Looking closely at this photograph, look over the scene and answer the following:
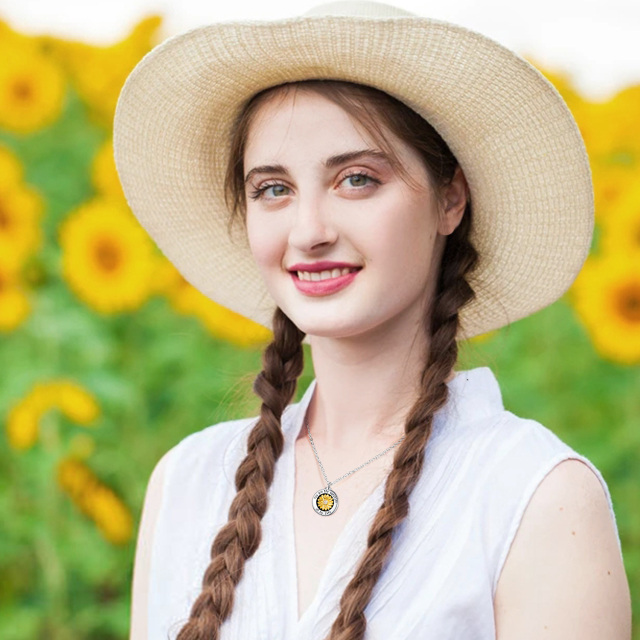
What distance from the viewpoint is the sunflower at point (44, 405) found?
3.72 m

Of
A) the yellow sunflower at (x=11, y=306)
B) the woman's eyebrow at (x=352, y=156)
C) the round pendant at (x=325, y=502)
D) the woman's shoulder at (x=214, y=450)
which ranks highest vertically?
the woman's eyebrow at (x=352, y=156)

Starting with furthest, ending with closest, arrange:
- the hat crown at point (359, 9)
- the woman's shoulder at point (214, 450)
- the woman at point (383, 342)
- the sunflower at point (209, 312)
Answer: the sunflower at point (209, 312), the woman's shoulder at point (214, 450), the hat crown at point (359, 9), the woman at point (383, 342)

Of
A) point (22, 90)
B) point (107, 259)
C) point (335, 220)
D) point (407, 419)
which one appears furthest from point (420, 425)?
point (22, 90)

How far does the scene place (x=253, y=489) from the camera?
225 cm

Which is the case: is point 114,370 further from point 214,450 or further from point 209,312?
point 214,450

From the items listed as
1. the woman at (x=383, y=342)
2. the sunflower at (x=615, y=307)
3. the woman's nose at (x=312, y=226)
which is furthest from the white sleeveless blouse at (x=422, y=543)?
the sunflower at (x=615, y=307)

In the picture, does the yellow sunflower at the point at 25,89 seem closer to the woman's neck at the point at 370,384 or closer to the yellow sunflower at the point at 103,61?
the yellow sunflower at the point at 103,61

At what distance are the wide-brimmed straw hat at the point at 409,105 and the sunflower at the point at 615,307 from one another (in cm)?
150

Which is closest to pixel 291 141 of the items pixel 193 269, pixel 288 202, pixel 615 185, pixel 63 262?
pixel 288 202

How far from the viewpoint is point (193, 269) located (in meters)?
2.64

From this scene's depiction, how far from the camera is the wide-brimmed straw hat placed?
1974 mm

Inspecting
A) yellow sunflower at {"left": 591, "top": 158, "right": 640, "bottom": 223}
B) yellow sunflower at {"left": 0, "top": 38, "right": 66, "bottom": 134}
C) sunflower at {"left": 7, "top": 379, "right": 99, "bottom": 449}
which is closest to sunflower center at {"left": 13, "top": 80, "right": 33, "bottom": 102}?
yellow sunflower at {"left": 0, "top": 38, "right": 66, "bottom": 134}

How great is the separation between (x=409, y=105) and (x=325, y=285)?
1.16 ft

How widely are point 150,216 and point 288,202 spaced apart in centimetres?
58
